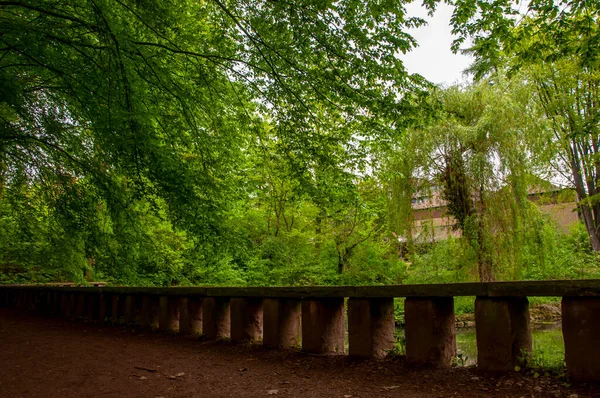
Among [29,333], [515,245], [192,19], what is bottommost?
[29,333]

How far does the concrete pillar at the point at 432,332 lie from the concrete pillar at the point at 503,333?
0.27 m

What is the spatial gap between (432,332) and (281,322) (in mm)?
1585

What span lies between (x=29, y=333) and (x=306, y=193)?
4669 mm

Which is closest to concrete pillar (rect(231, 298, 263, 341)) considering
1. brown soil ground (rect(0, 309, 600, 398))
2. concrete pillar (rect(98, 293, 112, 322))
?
brown soil ground (rect(0, 309, 600, 398))

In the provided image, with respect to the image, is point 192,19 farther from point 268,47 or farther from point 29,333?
point 29,333

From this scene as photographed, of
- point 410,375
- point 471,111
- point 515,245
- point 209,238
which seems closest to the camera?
point 410,375

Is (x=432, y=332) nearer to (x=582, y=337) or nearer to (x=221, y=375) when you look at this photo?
(x=582, y=337)

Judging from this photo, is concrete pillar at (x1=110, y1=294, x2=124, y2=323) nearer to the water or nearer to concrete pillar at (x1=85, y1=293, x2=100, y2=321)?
concrete pillar at (x1=85, y1=293, x2=100, y2=321)

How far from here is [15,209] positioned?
8.50 metres

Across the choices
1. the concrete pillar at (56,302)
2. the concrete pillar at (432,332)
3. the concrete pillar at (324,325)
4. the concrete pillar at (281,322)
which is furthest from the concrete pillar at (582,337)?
the concrete pillar at (56,302)

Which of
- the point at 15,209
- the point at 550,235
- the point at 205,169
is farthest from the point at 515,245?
the point at 15,209

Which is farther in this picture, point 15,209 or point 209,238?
point 15,209

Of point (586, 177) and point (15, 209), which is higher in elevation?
point (586, 177)

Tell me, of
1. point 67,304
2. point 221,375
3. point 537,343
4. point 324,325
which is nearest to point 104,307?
point 67,304
